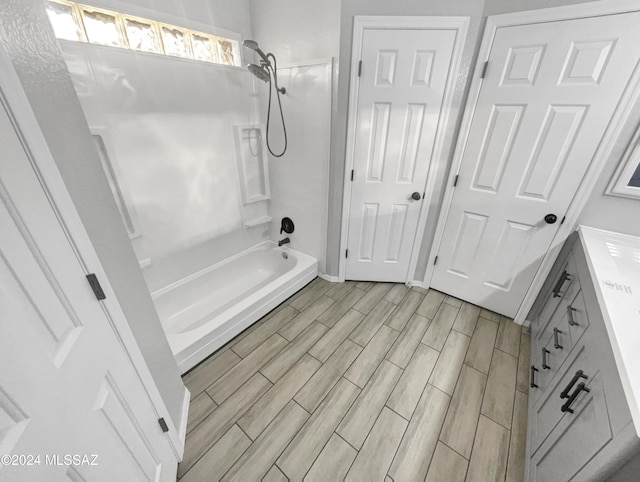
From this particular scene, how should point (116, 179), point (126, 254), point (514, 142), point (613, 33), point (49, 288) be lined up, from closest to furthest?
point (49, 288)
point (126, 254)
point (613, 33)
point (116, 179)
point (514, 142)

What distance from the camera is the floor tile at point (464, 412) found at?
4.21ft

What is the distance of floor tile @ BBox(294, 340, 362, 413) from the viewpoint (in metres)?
1.46

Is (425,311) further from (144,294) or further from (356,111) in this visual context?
(144,294)

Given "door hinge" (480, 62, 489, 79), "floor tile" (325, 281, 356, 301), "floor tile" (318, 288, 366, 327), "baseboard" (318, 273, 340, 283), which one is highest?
"door hinge" (480, 62, 489, 79)

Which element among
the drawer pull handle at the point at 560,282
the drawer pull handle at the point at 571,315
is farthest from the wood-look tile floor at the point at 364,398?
the drawer pull handle at the point at 571,315

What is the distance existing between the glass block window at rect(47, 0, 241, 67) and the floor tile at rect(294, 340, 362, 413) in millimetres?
2331

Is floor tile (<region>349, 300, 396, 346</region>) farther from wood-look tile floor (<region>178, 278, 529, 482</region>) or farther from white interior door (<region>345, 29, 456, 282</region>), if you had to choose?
white interior door (<region>345, 29, 456, 282</region>)

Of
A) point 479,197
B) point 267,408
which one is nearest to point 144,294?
point 267,408

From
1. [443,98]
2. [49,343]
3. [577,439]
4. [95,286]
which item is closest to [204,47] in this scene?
[443,98]

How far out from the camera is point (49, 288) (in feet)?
1.96

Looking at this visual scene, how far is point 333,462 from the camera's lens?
1196mm

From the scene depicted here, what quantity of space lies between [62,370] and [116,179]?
1.36 meters

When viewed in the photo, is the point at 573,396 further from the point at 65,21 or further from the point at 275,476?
the point at 65,21

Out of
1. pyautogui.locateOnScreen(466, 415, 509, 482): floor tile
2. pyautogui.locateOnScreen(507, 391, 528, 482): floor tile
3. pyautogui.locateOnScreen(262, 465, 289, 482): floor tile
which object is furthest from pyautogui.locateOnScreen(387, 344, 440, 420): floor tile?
pyautogui.locateOnScreen(262, 465, 289, 482): floor tile
